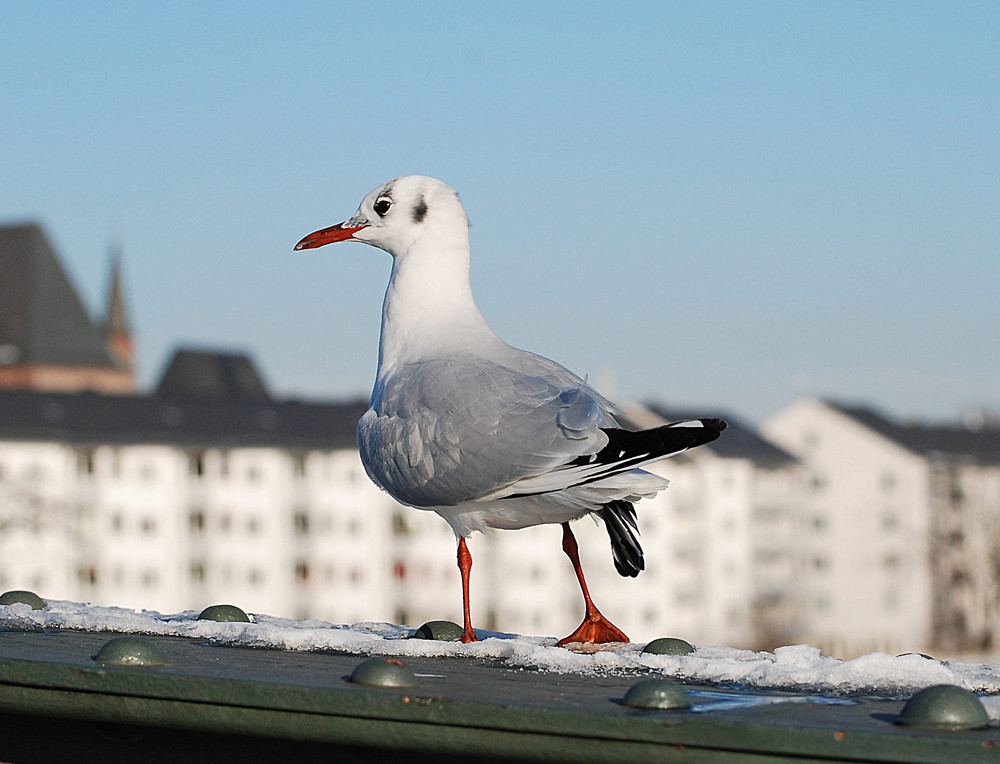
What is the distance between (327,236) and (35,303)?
10036 centimetres

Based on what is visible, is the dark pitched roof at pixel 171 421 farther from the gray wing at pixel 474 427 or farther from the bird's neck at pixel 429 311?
the gray wing at pixel 474 427

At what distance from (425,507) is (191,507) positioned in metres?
74.4

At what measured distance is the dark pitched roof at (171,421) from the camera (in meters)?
75.1

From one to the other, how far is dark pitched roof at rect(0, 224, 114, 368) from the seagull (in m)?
99.8

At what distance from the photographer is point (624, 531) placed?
462cm

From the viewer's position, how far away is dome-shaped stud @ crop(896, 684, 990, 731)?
230cm

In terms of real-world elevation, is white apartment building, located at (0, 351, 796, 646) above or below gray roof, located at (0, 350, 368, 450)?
below

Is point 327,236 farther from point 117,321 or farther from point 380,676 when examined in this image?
point 117,321

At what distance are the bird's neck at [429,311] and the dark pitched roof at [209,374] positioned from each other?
9928cm

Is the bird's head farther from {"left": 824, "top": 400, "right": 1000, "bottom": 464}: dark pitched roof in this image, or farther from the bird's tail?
{"left": 824, "top": 400, "right": 1000, "bottom": 464}: dark pitched roof

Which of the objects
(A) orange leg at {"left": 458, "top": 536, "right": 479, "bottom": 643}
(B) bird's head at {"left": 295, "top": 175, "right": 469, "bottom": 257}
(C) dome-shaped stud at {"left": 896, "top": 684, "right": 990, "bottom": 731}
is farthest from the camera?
(B) bird's head at {"left": 295, "top": 175, "right": 469, "bottom": 257}

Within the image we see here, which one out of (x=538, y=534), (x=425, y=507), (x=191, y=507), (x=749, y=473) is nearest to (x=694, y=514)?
(x=749, y=473)

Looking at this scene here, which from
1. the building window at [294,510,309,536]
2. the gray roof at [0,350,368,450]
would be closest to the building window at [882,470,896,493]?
the gray roof at [0,350,368,450]

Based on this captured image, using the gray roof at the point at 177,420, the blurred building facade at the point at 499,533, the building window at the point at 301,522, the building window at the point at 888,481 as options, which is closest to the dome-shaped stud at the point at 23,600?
the blurred building facade at the point at 499,533
